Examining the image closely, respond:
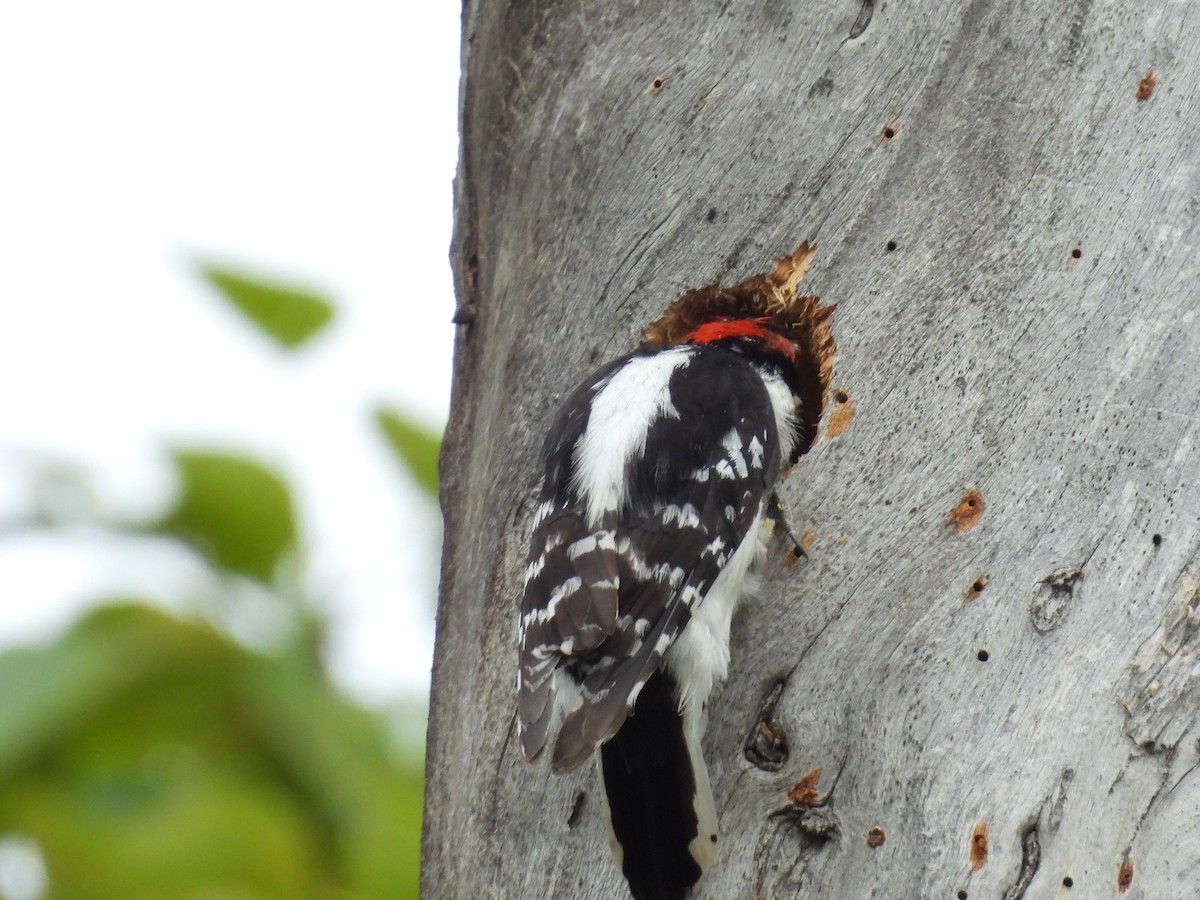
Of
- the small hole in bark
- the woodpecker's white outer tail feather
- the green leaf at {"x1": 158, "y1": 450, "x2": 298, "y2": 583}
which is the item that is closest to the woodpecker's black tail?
the woodpecker's white outer tail feather

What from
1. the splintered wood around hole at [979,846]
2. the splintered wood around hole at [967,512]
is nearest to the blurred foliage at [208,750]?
the splintered wood around hole at [979,846]

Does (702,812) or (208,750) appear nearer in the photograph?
(702,812)

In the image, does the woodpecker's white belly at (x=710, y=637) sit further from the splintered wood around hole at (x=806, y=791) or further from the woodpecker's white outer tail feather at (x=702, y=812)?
the splintered wood around hole at (x=806, y=791)

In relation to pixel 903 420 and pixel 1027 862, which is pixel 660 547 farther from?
pixel 1027 862

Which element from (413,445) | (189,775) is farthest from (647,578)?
(413,445)

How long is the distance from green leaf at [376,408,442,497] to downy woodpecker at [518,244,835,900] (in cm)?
100

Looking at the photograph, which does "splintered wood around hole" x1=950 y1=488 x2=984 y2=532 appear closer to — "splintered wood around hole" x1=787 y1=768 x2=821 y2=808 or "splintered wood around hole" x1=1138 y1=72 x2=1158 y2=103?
"splintered wood around hole" x1=787 y1=768 x2=821 y2=808

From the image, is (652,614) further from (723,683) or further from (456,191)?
(456,191)

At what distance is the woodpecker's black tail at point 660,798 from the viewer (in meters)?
1.95

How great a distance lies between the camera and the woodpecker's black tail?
1.95m

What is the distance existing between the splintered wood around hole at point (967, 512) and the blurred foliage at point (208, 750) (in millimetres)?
1433

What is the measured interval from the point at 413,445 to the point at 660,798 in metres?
1.69

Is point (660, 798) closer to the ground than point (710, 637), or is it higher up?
closer to the ground

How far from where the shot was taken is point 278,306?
319cm
